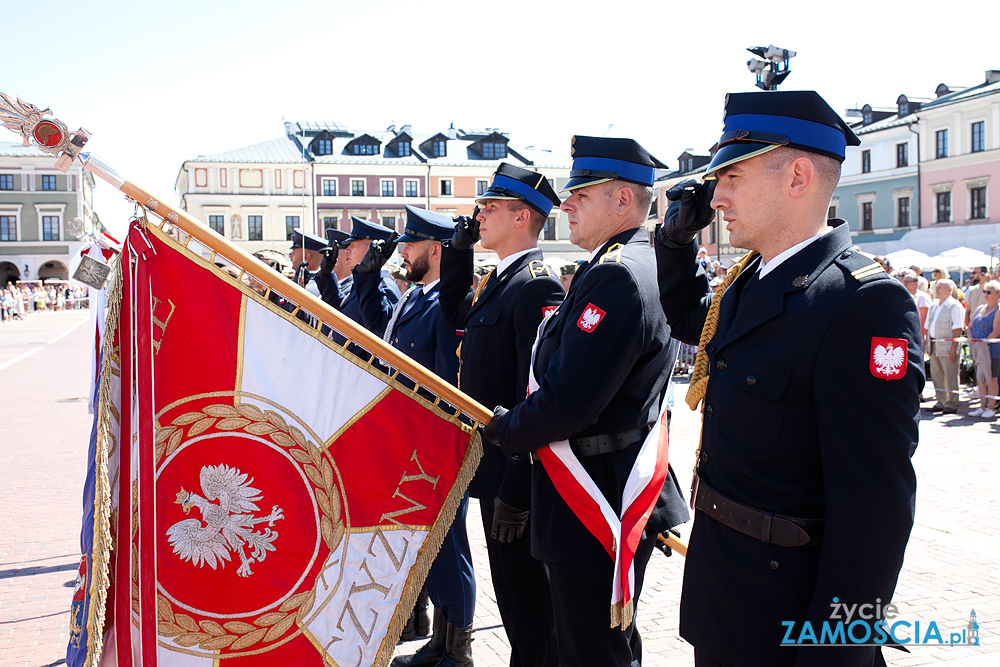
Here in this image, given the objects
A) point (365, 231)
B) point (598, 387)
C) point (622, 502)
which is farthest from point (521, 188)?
point (365, 231)

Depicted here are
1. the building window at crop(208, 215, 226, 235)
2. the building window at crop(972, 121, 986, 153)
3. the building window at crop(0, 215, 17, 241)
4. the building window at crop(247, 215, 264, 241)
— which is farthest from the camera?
the building window at crop(0, 215, 17, 241)

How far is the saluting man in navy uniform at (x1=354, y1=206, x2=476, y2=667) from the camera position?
12.8 ft

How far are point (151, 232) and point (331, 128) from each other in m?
61.8

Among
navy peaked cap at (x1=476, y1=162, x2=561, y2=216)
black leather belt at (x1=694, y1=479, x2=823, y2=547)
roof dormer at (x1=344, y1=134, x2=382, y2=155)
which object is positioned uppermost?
roof dormer at (x1=344, y1=134, x2=382, y2=155)

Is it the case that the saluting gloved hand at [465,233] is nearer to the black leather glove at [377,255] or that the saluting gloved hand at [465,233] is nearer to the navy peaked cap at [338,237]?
the black leather glove at [377,255]

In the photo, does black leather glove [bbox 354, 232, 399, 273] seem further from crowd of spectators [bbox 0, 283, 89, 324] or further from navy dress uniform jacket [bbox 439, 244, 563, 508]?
crowd of spectators [bbox 0, 283, 89, 324]

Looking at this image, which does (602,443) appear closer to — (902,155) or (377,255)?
(377,255)

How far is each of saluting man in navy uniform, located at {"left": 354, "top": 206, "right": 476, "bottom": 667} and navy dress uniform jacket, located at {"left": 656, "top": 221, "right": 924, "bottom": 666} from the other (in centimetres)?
154

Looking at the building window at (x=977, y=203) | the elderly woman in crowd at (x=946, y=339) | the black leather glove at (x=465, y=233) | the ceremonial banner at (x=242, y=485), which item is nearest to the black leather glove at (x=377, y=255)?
the black leather glove at (x=465, y=233)

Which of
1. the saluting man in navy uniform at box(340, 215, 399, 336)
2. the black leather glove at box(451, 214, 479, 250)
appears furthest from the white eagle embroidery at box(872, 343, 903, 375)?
the saluting man in navy uniform at box(340, 215, 399, 336)

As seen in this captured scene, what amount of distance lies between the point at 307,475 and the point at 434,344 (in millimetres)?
1727

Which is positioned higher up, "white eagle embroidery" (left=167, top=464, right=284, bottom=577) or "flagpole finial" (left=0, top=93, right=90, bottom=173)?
"flagpole finial" (left=0, top=93, right=90, bottom=173)

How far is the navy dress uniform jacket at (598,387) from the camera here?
274cm

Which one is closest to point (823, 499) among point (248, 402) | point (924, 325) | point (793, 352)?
point (793, 352)
